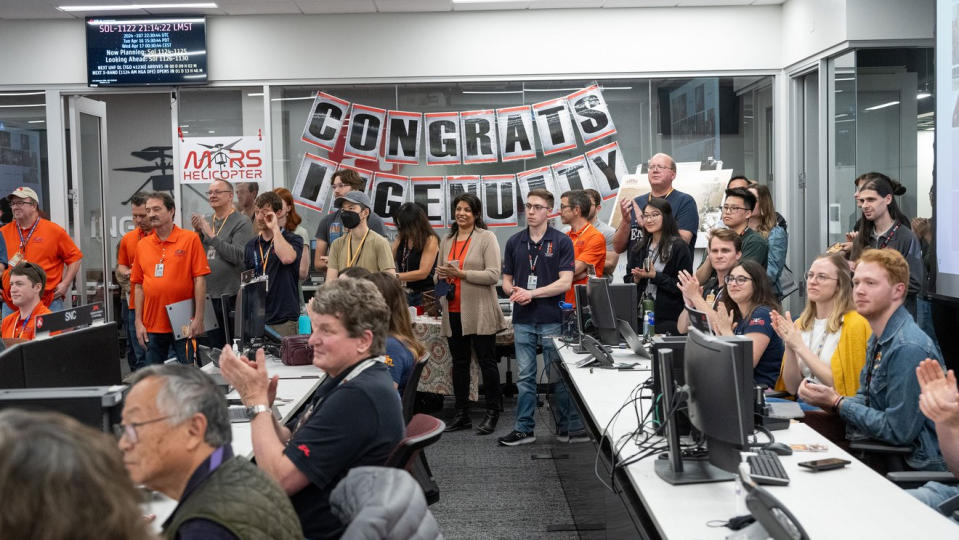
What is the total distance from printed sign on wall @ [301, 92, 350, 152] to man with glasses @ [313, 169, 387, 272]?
109cm

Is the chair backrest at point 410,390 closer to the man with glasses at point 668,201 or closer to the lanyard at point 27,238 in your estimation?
the man with glasses at point 668,201

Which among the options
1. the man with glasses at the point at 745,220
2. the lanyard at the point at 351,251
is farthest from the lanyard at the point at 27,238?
the man with glasses at the point at 745,220

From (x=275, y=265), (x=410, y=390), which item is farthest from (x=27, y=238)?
(x=410, y=390)

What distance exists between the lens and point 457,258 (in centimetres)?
638

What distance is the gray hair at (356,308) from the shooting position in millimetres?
2703

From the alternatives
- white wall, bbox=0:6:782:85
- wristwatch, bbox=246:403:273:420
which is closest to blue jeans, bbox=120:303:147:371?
white wall, bbox=0:6:782:85

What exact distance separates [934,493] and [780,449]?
Result: 45 cm

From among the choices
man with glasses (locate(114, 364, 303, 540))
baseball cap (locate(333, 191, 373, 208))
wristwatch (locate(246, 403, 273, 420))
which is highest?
baseball cap (locate(333, 191, 373, 208))

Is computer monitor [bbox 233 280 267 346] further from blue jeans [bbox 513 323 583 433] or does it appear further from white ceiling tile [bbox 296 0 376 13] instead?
white ceiling tile [bbox 296 0 376 13]

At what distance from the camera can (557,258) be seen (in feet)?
19.1

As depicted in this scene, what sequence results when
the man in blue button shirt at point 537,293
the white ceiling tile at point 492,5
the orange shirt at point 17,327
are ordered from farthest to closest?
the white ceiling tile at point 492,5 < the man in blue button shirt at point 537,293 < the orange shirt at point 17,327

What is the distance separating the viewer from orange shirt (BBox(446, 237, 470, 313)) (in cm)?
634

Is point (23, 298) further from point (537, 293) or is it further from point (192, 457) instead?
point (192, 457)

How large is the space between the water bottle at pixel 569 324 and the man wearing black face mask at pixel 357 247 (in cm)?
111
